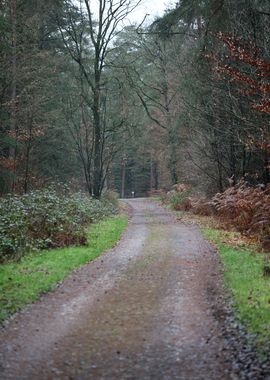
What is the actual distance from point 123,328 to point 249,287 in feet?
8.97

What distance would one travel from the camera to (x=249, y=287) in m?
8.21

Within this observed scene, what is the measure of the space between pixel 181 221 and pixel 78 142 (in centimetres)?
1132

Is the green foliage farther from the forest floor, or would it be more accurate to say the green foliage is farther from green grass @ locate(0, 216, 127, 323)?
the forest floor

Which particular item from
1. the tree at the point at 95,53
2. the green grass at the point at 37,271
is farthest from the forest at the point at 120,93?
the green grass at the point at 37,271

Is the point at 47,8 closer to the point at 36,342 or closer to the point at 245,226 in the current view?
the point at 245,226

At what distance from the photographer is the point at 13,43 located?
62.3 ft

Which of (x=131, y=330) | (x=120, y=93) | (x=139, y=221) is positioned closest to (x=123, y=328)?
(x=131, y=330)

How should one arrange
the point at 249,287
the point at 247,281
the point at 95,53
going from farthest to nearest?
the point at 95,53 → the point at 247,281 → the point at 249,287

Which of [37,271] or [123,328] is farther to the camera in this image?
[37,271]

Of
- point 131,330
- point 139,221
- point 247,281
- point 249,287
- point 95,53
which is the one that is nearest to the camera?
point 131,330

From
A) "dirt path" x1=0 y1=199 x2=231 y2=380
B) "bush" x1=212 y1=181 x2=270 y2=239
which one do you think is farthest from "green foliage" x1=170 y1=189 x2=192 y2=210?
"dirt path" x1=0 y1=199 x2=231 y2=380

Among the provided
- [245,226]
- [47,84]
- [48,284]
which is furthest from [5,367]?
[47,84]

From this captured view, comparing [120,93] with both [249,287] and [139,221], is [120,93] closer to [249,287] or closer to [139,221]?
[139,221]

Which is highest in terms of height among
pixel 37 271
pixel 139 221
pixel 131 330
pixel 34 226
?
pixel 34 226
